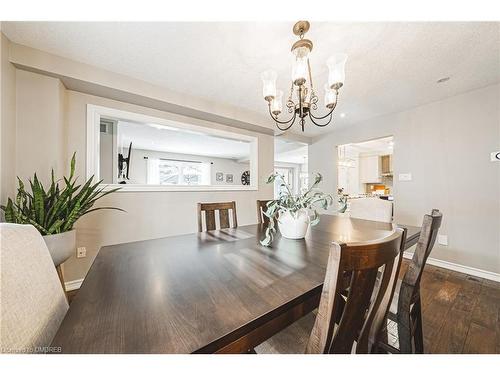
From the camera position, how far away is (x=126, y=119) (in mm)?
2387

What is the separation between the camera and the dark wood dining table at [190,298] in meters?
0.46

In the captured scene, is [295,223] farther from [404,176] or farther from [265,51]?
[404,176]

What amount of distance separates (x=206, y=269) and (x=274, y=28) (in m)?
1.67

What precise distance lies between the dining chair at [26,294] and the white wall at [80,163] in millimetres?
1683

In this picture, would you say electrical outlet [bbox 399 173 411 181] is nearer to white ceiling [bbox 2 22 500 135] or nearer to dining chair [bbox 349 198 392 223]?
white ceiling [bbox 2 22 500 135]

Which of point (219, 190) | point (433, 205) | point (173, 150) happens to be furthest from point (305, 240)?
point (173, 150)

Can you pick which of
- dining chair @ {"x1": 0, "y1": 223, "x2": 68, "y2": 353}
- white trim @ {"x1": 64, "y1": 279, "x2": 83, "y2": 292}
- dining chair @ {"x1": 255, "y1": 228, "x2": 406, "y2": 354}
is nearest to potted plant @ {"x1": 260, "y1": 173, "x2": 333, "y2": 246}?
dining chair @ {"x1": 255, "y1": 228, "x2": 406, "y2": 354}

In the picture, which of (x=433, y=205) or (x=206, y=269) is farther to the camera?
(x=433, y=205)

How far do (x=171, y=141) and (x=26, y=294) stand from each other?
15.6 ft

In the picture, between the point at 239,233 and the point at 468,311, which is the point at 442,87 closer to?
the point at 468,311

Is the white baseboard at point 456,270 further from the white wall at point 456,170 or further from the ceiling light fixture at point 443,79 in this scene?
the ceiling light fixture at point 443,79

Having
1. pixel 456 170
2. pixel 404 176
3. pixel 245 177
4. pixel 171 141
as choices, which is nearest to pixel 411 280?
pixel 456 170

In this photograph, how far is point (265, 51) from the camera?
1.69 meters
